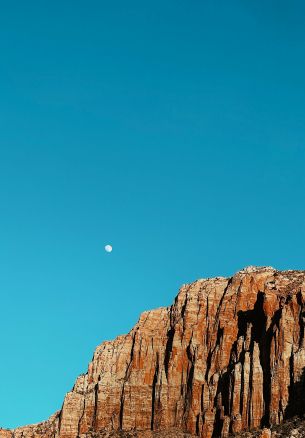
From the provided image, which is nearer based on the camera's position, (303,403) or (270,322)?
(303,403)

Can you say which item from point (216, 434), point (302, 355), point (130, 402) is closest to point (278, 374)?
point (302, 355)

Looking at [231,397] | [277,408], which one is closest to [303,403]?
[277,408]

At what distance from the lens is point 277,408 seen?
175000mm

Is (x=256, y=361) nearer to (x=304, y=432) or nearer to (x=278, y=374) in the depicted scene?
(x=278, y=374)

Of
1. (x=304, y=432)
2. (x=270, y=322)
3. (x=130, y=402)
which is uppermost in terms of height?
(x=270, y=322)

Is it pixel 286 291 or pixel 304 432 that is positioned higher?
pixel 286 291

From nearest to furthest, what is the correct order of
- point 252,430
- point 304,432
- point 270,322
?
point 304,432 → point 252,430 → point 270,322

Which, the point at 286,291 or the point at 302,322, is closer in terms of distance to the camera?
the point at 302,322

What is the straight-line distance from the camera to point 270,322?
18912 centimetres

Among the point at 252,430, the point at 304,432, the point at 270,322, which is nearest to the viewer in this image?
the point at 304,432

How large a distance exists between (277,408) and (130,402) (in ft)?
121

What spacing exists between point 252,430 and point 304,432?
15703 mm

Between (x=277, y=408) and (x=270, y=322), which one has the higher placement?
(x=270, y=322)

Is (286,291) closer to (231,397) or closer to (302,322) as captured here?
(302,322)
